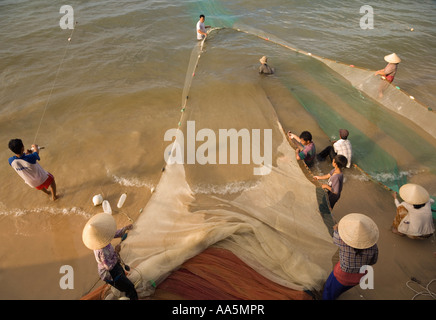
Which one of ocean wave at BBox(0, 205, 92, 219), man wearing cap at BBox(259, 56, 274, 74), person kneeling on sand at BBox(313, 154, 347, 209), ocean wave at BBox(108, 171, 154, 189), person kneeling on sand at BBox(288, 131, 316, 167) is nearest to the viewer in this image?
person kneeling on sand at BBox(313, 154, 347, 209)

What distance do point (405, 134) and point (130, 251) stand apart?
5.32 m

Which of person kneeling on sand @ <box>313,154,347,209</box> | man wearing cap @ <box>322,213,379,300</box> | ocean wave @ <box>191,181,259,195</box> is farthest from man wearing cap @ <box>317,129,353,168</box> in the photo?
man wearing cap @ <box>322,213,379,300</box>

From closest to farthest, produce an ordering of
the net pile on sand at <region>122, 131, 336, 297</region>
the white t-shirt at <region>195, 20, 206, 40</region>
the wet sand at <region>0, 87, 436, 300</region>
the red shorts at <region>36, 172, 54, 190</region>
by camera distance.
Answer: the net pile on sand at <region>122, 131, 336, 297</region>, the wet sand at <region>0, 87, 436, 300</region>, the red shorts at <region>36, 172, 54, 190</region>, the white t-shirt at <region>195, 20, 206, 40</region>

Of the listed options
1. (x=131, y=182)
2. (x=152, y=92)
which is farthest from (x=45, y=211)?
(x=152, y=92)

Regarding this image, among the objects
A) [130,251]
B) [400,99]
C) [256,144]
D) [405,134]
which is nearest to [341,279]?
[130,251]

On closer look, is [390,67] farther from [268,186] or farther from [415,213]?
[268,186]

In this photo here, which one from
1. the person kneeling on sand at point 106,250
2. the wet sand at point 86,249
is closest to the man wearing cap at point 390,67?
the wet sand at point 86,249

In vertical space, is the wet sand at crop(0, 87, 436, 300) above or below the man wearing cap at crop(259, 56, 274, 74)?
below

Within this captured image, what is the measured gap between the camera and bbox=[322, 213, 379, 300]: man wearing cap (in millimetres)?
2535

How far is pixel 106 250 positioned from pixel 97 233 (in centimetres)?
26

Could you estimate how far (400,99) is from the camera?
214 inches

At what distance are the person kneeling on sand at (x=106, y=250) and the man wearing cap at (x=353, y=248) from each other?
2.11 metres

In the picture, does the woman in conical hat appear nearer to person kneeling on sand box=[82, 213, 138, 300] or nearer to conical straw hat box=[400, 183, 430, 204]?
conical straw hat box=[400, 183, 430, 204]
